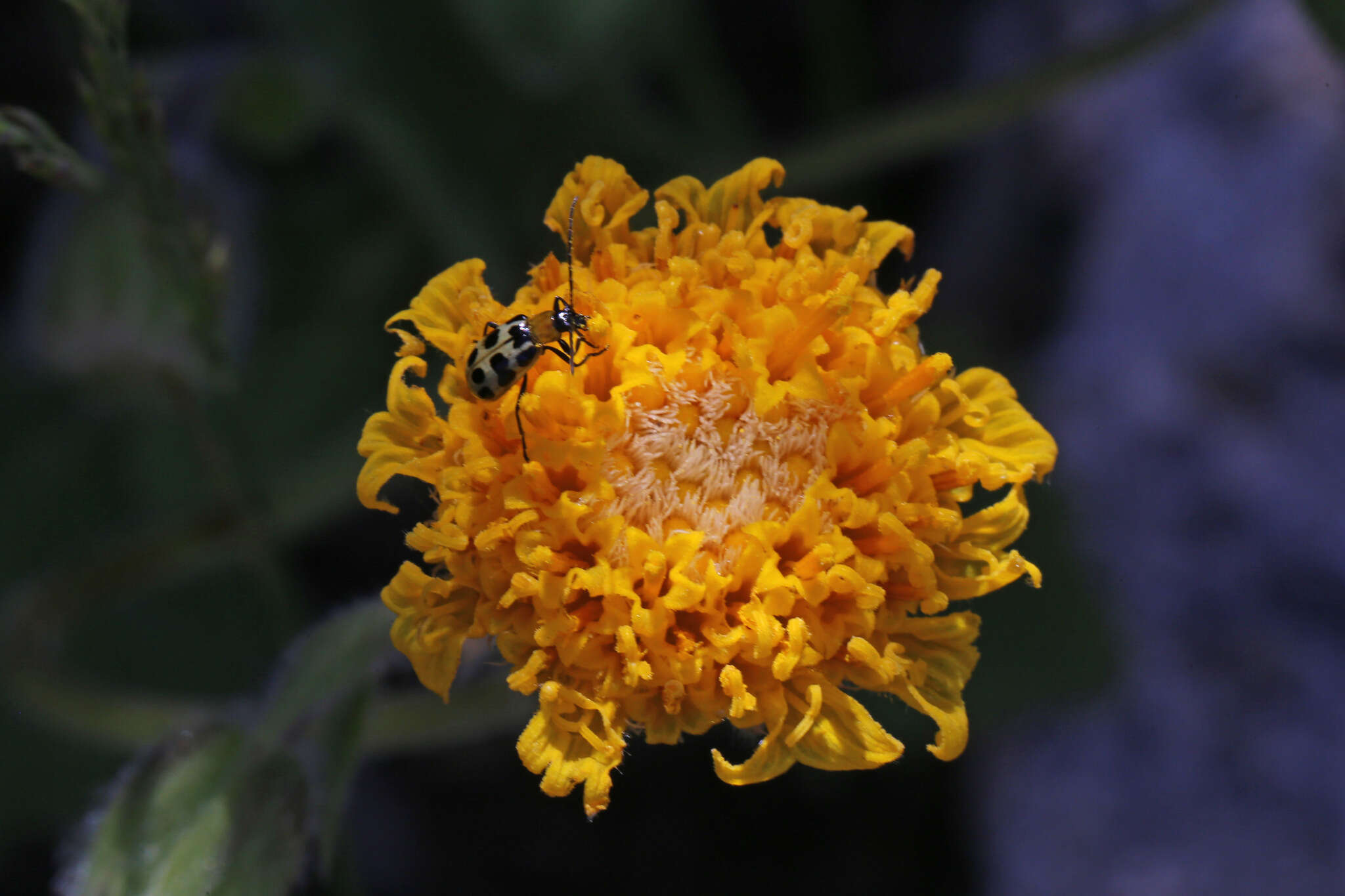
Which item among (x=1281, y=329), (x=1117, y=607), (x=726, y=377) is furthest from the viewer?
(x=1117, y=607)

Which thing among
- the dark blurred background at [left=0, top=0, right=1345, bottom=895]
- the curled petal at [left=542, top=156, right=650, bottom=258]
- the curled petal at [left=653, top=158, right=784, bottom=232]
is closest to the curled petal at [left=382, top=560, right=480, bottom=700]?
the curled petal at [left=542, top=156, right=650, bottom=258]

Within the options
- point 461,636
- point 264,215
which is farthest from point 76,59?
point 461,636

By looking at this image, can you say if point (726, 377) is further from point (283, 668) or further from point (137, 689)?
point (137, 689)

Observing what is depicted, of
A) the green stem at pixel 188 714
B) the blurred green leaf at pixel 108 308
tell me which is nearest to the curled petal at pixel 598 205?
the green stem at pixel 188 714

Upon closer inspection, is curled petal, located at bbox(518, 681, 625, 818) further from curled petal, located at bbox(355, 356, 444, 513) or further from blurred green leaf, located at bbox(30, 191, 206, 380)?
blurred green leaf, located at bbox(30, 191, 206, 380)

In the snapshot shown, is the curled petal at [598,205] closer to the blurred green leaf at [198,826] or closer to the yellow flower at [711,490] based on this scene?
the yellow flower at [711,490]

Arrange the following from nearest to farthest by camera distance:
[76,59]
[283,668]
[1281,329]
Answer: [283,668] → [1281,329] → [76,59]
